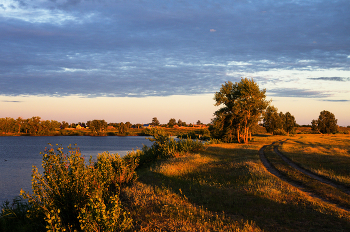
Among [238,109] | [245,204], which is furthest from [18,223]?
[238,109]

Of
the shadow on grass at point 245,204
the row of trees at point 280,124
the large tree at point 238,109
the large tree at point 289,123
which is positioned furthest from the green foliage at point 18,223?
the large tree at point 289,123

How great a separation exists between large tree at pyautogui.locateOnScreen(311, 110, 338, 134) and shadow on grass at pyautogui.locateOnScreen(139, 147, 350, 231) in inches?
3634

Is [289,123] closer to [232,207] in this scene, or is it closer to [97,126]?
[232,207]

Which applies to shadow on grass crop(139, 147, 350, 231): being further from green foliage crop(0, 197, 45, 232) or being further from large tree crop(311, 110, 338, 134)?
large tree crop(311, 110, 338, 134)

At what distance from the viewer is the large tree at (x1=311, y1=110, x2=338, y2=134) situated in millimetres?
90900

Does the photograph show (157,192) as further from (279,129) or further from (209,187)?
(279,129)

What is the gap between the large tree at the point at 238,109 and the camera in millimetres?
41219

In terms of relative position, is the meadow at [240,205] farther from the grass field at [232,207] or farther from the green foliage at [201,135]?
the green foliage at [201,135]

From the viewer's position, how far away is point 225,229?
6.51 metres

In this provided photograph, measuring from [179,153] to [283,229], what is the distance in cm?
1815

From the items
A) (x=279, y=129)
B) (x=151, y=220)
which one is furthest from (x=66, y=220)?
(x=279, y=129)

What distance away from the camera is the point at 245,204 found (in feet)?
29.3

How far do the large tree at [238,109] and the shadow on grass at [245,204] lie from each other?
1113 inches

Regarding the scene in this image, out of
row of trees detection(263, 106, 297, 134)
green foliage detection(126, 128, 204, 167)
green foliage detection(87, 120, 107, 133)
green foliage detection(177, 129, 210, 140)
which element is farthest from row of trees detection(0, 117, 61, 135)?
green foliage detection(126, 128, 204, 167)
